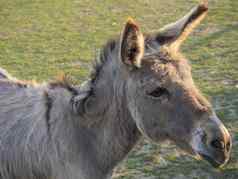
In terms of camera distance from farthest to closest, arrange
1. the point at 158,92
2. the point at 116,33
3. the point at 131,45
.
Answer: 1. the point at 116,33
2. the point at 158,92
3. the point at 131,45

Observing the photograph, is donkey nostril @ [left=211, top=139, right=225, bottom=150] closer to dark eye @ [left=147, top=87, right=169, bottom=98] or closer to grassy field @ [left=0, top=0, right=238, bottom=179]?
dark eye @ [left=147, top=87, right=169, bottom=98]

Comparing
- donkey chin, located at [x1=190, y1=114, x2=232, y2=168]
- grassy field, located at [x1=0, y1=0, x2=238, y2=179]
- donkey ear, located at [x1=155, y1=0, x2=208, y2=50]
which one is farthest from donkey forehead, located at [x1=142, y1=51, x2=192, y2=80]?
grassy field, located at [x1=0, y1=0, x2=238, y2=179]

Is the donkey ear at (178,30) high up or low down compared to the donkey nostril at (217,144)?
up

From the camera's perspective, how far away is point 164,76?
3631 millimetres

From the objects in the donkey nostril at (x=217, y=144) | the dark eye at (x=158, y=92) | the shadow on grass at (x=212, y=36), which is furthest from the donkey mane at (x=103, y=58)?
the shadow on grass at (x=212, y=36)

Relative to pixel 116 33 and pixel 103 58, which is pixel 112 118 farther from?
pixel 116 33

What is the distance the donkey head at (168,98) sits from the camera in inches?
134

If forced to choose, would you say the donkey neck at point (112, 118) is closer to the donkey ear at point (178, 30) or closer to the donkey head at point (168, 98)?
the donkey head at point (168, 98)

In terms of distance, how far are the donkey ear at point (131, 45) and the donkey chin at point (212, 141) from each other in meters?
0.65

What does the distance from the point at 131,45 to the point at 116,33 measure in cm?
731

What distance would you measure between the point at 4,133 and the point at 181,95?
1.52m

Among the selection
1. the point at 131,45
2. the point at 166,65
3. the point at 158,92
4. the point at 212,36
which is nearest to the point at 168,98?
the point at 158,92

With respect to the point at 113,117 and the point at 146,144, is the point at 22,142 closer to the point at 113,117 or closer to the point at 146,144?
the point at 113,117

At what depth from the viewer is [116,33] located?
10.8m
